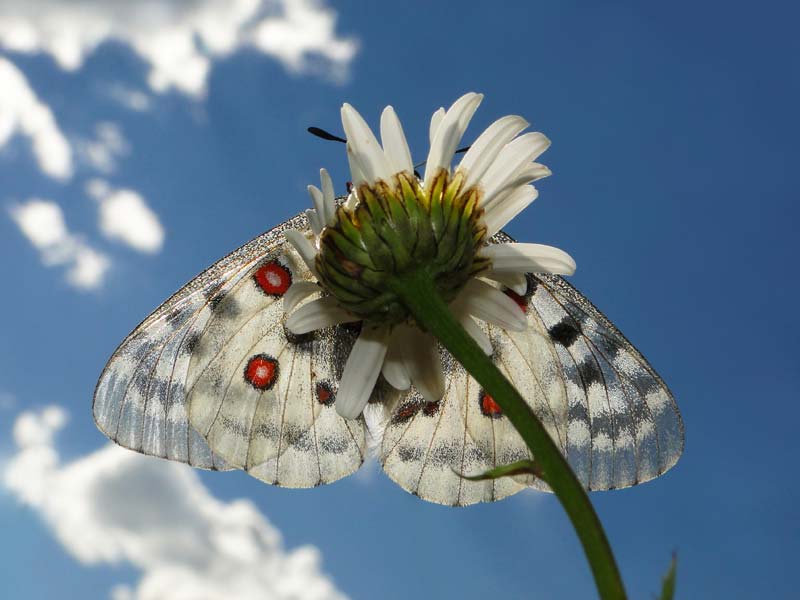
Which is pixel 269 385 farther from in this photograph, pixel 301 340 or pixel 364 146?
pixel 364 146

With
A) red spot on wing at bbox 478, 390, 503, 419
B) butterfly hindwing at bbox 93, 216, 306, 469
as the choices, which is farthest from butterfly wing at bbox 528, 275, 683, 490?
butterfly hindwing at bbox 93, 216, 306, 469

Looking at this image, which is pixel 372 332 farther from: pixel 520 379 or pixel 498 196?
pixel 520 379

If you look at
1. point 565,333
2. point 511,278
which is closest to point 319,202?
point 511,278

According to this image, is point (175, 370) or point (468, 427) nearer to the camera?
point (468, 427)

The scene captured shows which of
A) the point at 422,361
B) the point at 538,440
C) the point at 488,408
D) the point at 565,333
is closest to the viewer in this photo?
the point at 538,440

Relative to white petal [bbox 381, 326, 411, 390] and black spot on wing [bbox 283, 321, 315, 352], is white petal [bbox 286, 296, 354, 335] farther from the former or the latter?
black spot on wing [bbox 283, 321, 315, 352]

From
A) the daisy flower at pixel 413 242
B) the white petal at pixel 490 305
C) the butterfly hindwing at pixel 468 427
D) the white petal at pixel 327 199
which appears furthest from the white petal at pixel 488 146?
the butterfly hindwing at pixel 468 427
